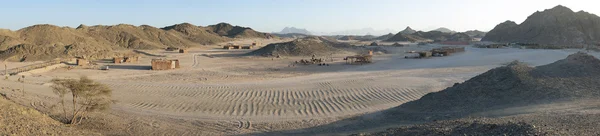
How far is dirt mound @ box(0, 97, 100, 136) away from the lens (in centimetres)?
1057

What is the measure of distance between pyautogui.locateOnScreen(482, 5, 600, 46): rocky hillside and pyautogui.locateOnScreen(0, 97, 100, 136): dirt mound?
71602 mm

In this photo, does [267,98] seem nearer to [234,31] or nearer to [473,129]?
[473,129]

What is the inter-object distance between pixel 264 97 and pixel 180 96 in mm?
4228

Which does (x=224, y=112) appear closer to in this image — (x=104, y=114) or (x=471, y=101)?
(x=104, y=114)

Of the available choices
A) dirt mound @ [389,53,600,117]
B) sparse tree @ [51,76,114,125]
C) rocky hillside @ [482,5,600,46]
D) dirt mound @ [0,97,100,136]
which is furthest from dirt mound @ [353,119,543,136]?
rocky hillside @ [482,5,600,46]

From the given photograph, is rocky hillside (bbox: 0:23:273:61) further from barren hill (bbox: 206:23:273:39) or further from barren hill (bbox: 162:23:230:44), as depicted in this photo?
barren hill (bbox: 206:23:273:39)

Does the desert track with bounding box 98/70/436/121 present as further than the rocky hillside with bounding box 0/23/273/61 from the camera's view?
No

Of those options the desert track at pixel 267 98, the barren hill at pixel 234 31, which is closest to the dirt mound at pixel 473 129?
the desert track at pixel 267 98

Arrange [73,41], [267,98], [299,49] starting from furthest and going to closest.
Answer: [73,41], [299,49], [267,98]

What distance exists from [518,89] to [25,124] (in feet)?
48.3

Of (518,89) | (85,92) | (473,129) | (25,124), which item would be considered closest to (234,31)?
(85,92)

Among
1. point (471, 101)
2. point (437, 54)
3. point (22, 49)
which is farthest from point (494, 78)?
point (22, 49)

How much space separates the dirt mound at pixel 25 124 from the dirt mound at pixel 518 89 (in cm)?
1030

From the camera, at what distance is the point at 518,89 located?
14461 millimetres
